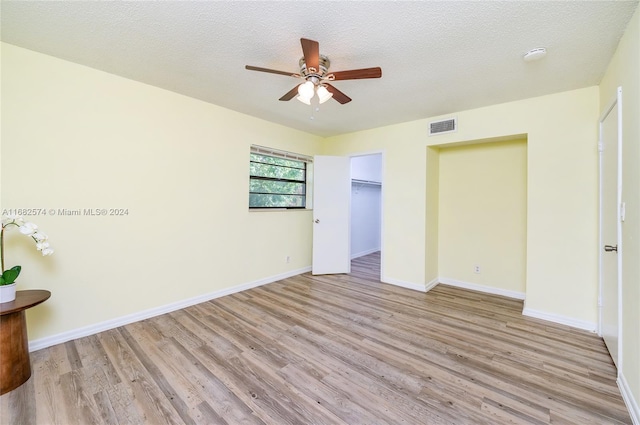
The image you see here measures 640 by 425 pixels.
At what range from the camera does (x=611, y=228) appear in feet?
6.95

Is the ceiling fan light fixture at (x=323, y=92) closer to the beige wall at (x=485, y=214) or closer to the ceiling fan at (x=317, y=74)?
the ceiling fan at (x=317, y=74)

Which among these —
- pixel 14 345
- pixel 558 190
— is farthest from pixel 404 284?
pixel 14 345

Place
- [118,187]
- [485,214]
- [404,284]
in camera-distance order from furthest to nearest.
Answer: [404,284]
[485,214]
[118,187]

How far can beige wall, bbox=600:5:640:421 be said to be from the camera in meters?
1.54

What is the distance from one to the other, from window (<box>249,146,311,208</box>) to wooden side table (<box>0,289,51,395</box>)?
97.8 inches

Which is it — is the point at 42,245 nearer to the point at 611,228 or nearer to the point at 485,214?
the point at 611,228

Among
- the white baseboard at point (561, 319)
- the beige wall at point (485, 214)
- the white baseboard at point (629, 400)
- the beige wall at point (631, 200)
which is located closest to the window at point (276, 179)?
the beige wall at point (485, 214)

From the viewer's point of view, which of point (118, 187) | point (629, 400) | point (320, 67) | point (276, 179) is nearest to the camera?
point (629, 400)

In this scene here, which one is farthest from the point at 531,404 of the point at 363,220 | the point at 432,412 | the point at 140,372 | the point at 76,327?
the point at 363,220

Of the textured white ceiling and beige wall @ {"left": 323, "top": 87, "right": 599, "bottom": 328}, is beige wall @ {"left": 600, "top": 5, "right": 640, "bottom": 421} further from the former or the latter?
beige wall @ {"left": 323, "top": 87, "right": 599, "bottom": 328}

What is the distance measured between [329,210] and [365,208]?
2190 mm

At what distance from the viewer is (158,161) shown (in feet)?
9.35

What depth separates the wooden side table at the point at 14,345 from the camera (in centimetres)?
170

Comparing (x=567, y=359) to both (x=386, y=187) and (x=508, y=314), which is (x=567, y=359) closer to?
(x=508, y=314)
